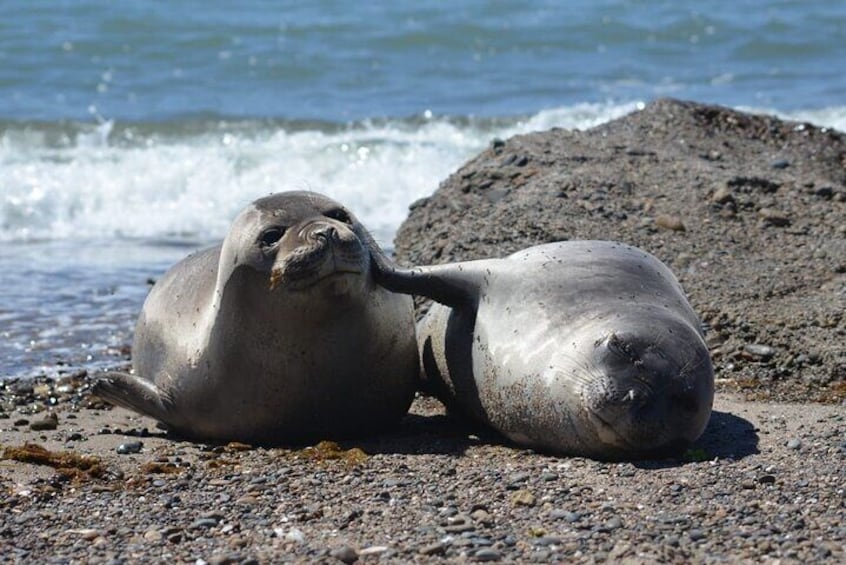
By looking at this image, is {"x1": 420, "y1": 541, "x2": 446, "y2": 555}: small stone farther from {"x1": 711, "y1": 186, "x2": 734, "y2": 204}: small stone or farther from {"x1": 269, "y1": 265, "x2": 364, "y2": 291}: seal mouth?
{"x1": 711, "y1": 186, "x2": 734, "y2": 204}: small stone

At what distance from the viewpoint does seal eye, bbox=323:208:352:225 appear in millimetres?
6799

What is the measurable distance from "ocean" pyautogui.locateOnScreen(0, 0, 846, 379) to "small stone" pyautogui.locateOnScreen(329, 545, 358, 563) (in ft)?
13.9

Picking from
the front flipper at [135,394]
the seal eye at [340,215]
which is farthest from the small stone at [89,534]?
the seal eye at [340,215]

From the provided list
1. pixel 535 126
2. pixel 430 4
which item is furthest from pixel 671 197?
pixel 430 4

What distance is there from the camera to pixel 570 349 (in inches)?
248

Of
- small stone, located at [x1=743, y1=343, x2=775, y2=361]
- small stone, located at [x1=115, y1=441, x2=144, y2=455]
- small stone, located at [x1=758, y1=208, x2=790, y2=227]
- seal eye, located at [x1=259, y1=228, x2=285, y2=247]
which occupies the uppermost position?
seal eye, located at [x1=259, y1=228, x2=285, y2=247]

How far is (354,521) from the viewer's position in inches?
215

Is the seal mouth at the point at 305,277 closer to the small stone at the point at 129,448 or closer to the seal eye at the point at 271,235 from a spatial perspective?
the seal eye at the point at 271,235

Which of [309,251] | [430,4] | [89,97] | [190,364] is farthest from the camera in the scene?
[430,4]

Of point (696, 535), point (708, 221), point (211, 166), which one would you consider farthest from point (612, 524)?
point (211, 166)

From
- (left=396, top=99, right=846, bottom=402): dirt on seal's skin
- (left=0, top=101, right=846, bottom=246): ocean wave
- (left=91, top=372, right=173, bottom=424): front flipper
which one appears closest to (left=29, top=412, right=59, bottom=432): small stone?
(left=91, top=372, right=173, bottom=424): front flipper

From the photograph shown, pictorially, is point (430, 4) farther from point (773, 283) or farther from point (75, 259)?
point (773, 283)

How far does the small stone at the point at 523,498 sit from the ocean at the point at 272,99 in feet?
12.9

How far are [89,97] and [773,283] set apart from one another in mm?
13279
